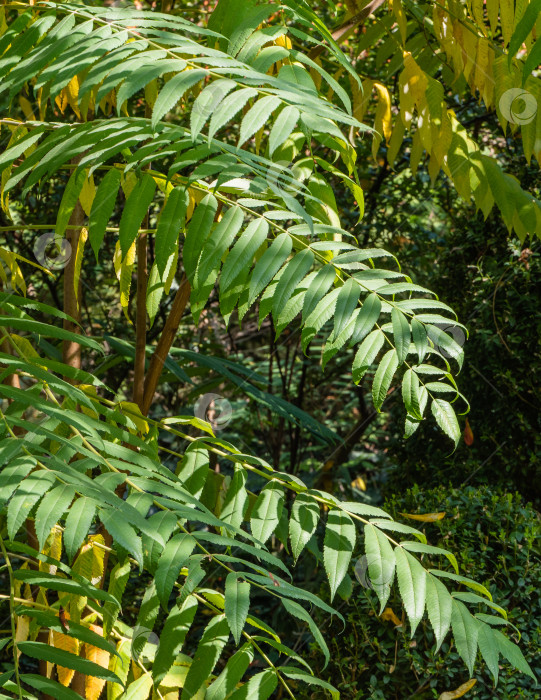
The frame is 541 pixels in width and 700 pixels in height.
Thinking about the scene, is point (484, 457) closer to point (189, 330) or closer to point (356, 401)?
point (356, 401)

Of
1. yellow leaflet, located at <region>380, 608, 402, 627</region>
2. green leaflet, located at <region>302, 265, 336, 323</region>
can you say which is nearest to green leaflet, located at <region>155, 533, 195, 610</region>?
green leaflet, located at <region>302, 265, 336, 323</region>

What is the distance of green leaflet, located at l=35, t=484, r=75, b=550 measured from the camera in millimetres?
902

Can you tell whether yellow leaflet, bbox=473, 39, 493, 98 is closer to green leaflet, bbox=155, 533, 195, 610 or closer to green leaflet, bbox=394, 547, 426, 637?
green leaflet, bbox=394, 547, 426, 637

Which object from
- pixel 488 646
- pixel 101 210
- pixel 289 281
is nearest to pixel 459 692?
pixel 488 646

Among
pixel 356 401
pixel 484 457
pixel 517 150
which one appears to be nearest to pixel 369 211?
pixel 517 150

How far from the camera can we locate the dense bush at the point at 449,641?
2.12 meters

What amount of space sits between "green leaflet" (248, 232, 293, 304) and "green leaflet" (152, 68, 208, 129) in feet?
0.93

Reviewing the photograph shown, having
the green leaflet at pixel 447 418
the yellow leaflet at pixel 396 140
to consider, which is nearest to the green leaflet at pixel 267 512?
the green leaflet at pixel 447 418

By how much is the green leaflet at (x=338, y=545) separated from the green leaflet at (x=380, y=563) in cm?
3

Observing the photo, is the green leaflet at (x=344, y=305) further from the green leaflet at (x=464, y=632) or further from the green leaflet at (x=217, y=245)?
the green leaflet at (x=464, y=632)

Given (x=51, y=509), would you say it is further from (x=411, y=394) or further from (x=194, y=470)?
(x=411, y=394)

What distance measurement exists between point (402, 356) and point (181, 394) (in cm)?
367

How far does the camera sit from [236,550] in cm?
291

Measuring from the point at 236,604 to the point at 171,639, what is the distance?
15 cm
